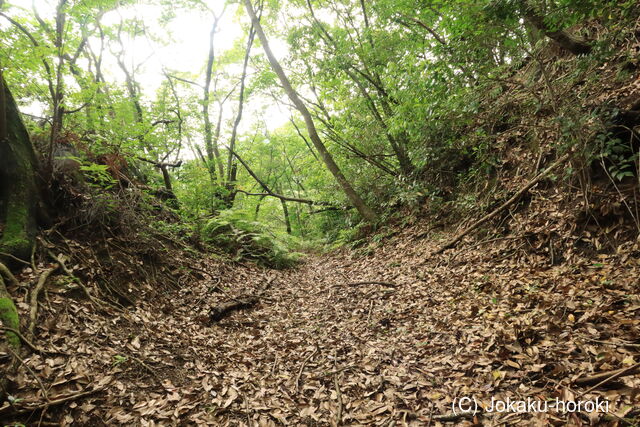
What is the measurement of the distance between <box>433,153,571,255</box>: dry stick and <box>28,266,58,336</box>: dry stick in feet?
23.7

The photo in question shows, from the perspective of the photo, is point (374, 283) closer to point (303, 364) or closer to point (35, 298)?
point (303, 364)

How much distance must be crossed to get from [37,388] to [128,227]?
353cm

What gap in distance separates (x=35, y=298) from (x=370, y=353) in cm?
440

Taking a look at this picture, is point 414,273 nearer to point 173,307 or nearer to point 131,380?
point 173,307

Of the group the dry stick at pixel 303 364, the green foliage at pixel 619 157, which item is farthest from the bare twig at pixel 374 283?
the green foliage at pixel 619 157

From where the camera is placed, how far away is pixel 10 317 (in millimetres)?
3139

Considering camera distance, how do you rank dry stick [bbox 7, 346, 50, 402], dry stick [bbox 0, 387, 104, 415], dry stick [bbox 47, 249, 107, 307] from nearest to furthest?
dry stick [bbox 0, 387, 104, 415] → dry stick [bbox 7, 346, 50, 402] → dry stick [bbox 47, 249, 107, 307]

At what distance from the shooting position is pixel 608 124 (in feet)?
14.5

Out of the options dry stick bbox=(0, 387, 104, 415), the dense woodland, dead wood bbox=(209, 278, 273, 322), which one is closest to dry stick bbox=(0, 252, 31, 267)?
the dense woodland

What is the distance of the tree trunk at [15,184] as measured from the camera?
408 centimetres

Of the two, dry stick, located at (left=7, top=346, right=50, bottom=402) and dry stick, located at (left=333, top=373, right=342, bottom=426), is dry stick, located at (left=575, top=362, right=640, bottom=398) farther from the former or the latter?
dry stick, located at (left=7, top=346, right=50, bottom=402)

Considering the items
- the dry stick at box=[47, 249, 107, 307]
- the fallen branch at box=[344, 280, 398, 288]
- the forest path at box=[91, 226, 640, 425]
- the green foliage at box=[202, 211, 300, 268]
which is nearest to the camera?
the forest path at box=[91, 226, 640, 425]

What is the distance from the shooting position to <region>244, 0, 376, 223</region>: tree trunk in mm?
11289

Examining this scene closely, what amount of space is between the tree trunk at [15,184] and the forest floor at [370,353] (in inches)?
37.1
